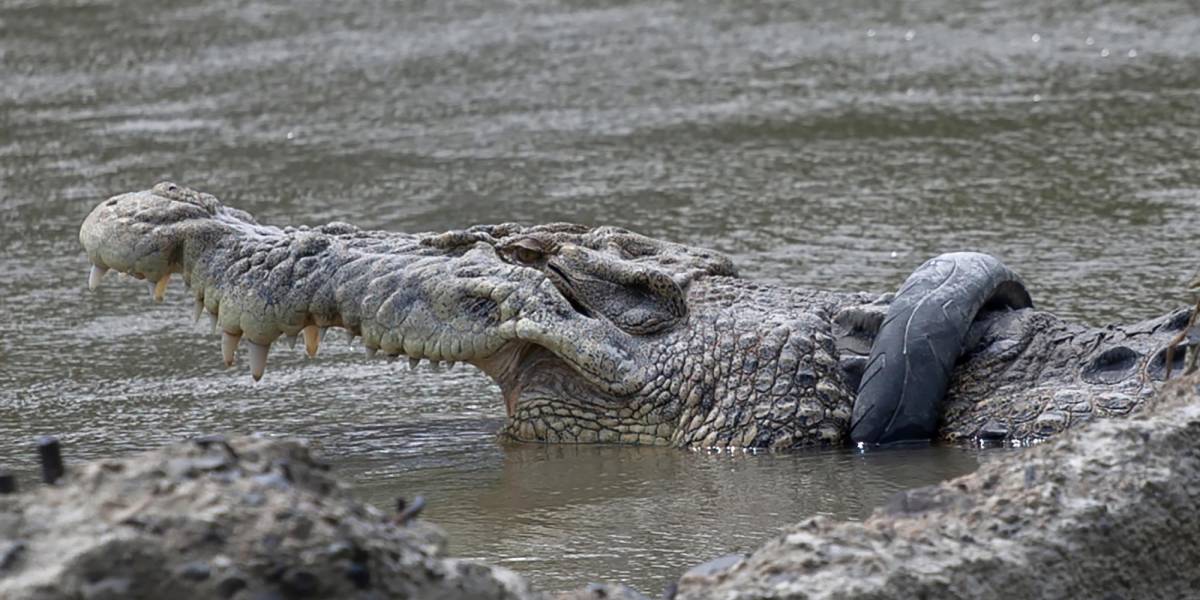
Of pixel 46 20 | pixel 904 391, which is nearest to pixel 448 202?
pixel 904 391

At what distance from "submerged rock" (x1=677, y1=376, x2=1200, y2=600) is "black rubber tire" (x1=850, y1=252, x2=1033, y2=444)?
1544 mm

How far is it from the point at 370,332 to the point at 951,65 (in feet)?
16.6

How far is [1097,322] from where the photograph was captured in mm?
5277

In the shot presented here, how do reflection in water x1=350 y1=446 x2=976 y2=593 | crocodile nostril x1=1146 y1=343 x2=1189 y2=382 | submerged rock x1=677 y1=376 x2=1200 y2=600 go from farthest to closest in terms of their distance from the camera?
1. crocodile nostril x1=1146 y1=343 x2=1189 y2=382
2. reflection in water x1=350 y1=446 x2=976 y2=593
3. submerged rock x1=677 y1=376 x2=1200 y2=600

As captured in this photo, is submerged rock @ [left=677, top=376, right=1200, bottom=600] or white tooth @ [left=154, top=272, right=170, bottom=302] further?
white tooth @ [left=154, top=272, right=170, bottom=302]

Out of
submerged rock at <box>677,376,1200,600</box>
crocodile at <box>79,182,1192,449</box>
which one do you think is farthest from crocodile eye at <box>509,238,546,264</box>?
submerged rock at <box>677,376,1200,600</box>

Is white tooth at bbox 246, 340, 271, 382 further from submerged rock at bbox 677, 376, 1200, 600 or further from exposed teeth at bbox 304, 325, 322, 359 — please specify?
submerged rock at bbox 677, 376, 1200, 600

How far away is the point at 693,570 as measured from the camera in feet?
7.79

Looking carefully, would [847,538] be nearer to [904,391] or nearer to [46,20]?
[904,391]

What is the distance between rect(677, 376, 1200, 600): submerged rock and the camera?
2.22 m

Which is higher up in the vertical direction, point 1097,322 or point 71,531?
point 71,531

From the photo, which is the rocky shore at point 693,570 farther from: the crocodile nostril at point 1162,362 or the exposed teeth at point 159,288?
the exposed teeth at point 159,288

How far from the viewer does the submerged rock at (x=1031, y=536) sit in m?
2.22

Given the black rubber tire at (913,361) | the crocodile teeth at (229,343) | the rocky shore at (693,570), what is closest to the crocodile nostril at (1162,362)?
the black rubber tire at (913,361)
